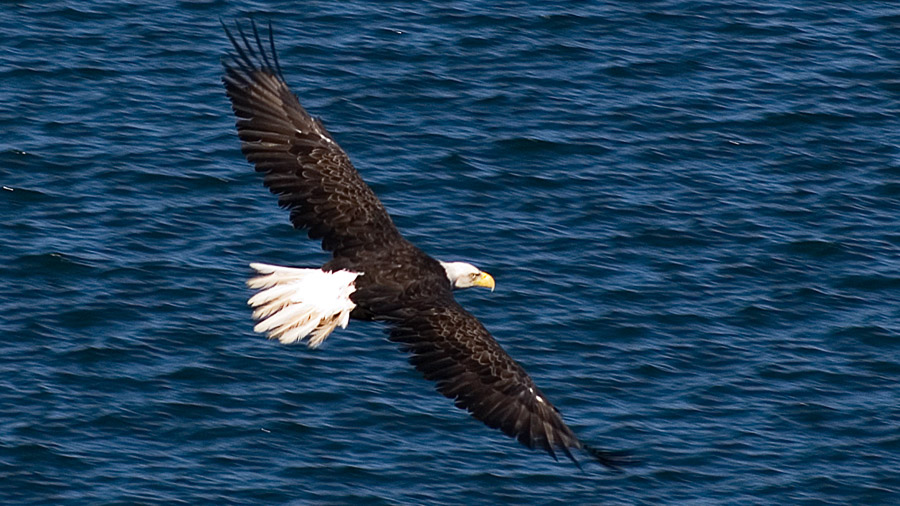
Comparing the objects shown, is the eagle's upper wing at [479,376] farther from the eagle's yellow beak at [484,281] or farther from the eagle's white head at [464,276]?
the eagle's yellow beak at [484,281]

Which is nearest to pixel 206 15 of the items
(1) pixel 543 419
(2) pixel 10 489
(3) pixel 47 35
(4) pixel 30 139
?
(3) pixel 47 35

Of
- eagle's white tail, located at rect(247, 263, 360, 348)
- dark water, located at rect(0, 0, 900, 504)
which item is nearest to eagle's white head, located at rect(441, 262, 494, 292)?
eagle's white tail, located at rect(247, 263, 360, 348)

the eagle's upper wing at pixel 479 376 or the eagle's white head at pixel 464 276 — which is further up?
the eagle's white head at pixel 464 276

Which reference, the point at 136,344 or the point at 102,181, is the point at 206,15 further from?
the point at 136,344

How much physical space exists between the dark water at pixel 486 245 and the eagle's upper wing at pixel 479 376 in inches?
197

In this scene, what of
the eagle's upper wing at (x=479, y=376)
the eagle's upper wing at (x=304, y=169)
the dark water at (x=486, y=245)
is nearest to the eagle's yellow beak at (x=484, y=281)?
the eagle's upper wing at (x=304, y=169)

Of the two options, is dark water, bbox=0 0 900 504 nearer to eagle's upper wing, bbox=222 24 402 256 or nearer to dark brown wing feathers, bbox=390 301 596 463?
eagle's upper wing, bbox=222 24 402 256

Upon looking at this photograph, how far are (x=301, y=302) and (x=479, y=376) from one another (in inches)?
54.7

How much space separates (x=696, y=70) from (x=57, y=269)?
31.4ft

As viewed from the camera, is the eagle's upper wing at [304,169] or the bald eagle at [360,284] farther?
the eagle's upper wing at [304,169]

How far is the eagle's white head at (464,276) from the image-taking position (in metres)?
12.8

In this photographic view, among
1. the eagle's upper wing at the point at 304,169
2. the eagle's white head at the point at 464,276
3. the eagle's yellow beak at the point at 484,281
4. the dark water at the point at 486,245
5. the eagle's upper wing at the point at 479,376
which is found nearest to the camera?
the eagle's upper wing at the point at 479,376

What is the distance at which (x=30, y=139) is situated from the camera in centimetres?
2120

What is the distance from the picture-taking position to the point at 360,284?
480 inches
